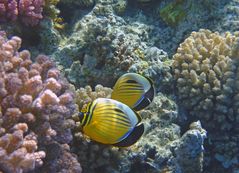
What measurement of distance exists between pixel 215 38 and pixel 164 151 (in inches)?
72.8

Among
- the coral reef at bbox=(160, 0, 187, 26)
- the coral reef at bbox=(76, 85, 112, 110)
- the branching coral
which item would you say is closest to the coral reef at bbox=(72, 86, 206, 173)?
the coral reef at bbox=(76, 85, 112, 110)

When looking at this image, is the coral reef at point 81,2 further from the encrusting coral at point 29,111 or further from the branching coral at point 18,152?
the branching coral at point 18,152

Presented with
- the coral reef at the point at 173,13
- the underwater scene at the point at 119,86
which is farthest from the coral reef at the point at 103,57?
the coral reef at the point at 173,13

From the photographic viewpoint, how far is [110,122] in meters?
3.11

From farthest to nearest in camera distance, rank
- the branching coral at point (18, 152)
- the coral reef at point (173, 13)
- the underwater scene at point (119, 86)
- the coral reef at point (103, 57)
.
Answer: the coral reef at point (173, 13), the coral reef at point (103, 57), the underwater scene at point (119, 86), the branching coral at point (18, 152)

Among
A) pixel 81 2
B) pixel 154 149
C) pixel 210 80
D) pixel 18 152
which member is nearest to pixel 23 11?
pixel 81 2

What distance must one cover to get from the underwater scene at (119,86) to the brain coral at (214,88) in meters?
0.01

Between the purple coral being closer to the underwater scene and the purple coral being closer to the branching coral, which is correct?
the underwater scene

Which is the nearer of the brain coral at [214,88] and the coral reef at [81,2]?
the brain coral at [214,88]

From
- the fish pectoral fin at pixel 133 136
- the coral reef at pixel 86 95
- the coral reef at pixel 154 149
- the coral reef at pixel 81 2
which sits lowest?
the coral reef at pixel 154 149

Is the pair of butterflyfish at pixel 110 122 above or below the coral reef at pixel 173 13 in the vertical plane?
below

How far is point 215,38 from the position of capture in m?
4.77

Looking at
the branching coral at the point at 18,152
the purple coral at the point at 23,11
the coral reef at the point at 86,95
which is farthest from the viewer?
the purple coral at the point at 23,11

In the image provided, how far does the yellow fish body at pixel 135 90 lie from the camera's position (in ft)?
11.6
